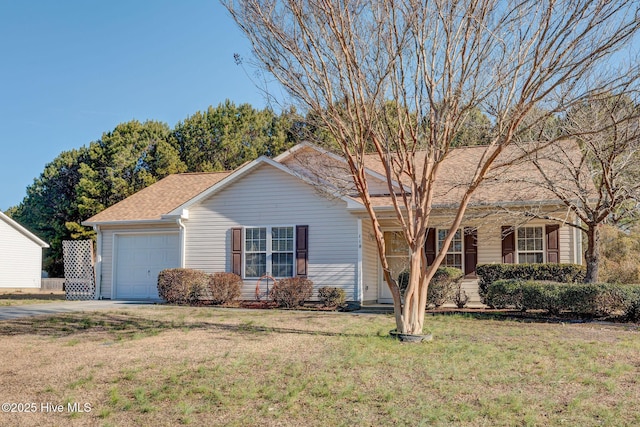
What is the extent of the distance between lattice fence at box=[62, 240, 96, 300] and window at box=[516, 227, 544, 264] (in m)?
13.1

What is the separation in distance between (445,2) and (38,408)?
296 inches

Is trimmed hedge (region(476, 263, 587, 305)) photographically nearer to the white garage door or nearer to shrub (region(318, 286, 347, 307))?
shrub (region(318, 286, 347, 307))

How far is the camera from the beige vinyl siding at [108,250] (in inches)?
743

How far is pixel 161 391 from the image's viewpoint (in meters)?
6.51

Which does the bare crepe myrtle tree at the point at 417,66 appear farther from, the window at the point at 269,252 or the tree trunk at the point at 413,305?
the window at the point at 269,252

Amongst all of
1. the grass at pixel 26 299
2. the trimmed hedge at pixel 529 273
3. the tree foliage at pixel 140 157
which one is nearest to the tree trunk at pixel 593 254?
the trimmed hedge at pixel 529 273

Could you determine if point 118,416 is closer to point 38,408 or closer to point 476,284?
point 38,408

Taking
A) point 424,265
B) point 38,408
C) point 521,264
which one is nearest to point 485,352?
point 424,265

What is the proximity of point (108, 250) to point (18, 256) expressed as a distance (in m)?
18.2

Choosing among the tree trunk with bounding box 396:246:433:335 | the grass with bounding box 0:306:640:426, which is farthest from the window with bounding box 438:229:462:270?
the tree trunk with bounding box 396:246:433:335

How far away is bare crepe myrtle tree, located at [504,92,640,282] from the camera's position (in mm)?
11789

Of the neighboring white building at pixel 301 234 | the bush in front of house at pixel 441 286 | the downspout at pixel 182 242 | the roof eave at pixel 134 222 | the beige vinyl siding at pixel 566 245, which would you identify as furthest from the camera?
the roof eave at pixel 134 222

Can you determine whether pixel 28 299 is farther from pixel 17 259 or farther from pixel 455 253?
pixel 17 259

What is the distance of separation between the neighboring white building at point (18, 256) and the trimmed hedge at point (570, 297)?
29.2 m
